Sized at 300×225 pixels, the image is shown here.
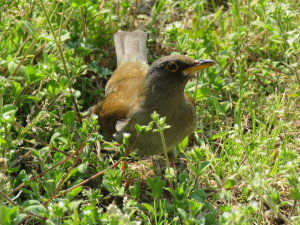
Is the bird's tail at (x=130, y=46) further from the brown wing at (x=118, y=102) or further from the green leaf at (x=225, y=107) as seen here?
the green leaf at (x=225, y=107)

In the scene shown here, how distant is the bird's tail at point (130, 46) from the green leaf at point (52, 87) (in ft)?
5.37

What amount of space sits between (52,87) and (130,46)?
71.4 inches

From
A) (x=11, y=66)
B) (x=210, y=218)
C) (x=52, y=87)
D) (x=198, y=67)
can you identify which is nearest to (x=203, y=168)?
(x=210, y=218)

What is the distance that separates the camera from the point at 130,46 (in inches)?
218

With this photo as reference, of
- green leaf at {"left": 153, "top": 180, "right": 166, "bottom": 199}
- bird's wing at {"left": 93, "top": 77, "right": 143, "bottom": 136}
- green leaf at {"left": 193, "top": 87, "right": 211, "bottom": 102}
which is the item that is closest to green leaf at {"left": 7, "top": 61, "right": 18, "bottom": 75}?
bird's wing at {"left": 93, "top": 77, "right": 143, "bottom": 136}

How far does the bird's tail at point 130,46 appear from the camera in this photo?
5.55m

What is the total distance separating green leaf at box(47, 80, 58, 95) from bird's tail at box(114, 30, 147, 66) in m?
1.64

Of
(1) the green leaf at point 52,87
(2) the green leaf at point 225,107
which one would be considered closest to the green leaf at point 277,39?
(2) the green leaf at point 225,107

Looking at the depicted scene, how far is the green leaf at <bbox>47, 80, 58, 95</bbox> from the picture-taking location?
4.06 m

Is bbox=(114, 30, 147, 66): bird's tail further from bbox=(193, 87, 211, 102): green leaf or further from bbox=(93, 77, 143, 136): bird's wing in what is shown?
bbox=(193, 87, 211, 102): green leaf

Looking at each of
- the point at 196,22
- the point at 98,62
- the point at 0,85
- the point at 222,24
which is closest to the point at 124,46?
the point at 98,62

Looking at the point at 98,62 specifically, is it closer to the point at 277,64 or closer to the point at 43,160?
the point at 43,160

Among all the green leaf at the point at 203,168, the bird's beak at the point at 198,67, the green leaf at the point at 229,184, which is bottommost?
the green leaf at the point at 229,184

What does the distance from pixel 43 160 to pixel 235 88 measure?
9.68 ft
